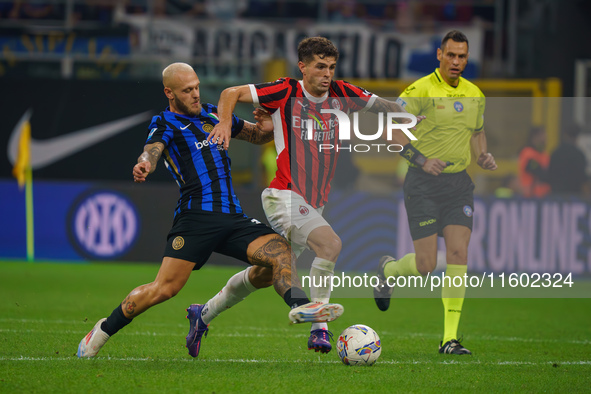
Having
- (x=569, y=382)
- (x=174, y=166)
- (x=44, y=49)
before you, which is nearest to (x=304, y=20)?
(x=44, y=49)

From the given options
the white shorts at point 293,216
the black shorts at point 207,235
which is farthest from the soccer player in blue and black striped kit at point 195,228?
the white shorts at point 293,216

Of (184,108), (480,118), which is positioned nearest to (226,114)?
(184,108)

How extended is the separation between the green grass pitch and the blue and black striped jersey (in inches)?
43.2

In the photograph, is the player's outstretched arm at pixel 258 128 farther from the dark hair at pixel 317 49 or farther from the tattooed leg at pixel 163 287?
the tattooed leg at pixel 163 287

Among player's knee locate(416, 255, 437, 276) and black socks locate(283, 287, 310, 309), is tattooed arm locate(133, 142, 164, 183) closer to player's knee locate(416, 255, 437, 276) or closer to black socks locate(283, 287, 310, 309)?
black socks locate(283, 287, 310, 309)

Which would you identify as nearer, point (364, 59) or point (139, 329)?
point (139, 329)

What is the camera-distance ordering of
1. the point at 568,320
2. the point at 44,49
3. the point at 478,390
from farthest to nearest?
the point at 44,49 → the point at 568,320 → the point at 478,390

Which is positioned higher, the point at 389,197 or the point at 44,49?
the point at 44,49

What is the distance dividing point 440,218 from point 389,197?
17.2ft

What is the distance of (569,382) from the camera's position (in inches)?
198

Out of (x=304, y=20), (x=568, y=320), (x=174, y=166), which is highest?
(x=304, y=20)

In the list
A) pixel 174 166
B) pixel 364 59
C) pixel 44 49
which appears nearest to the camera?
pixel 174 166

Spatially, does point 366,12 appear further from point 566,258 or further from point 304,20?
point 566,258

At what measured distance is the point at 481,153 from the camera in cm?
646
